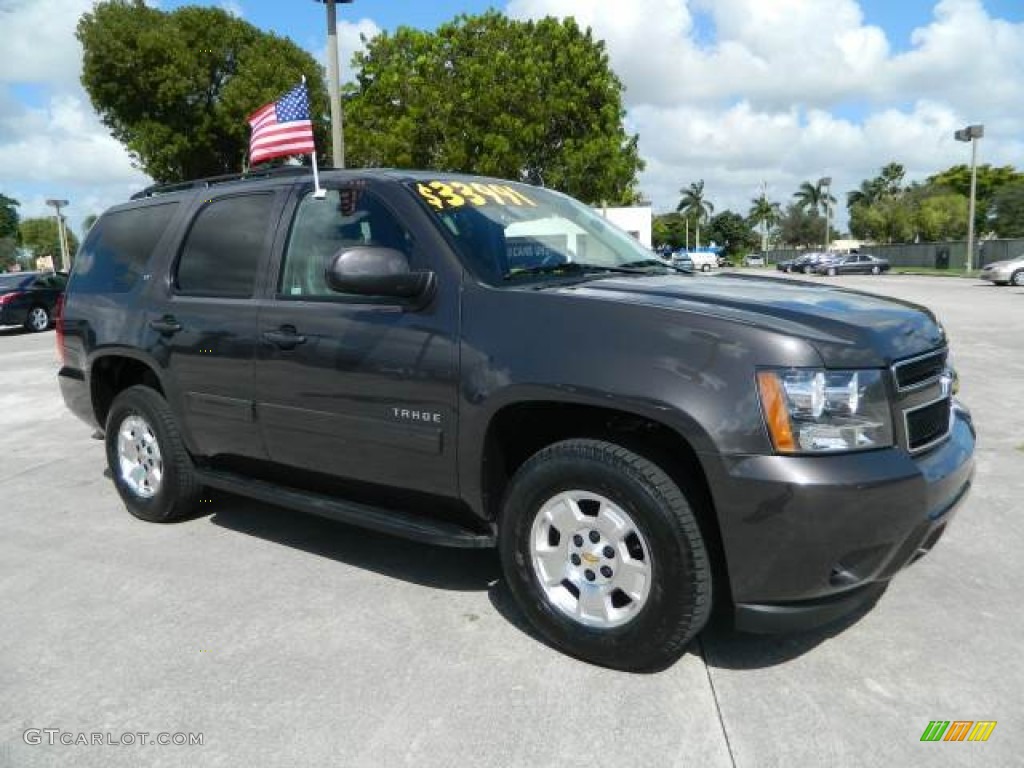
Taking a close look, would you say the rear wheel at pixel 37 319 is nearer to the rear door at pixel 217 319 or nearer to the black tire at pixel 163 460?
the black tire at pixel 163 460

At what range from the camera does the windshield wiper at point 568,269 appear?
10.9 ft

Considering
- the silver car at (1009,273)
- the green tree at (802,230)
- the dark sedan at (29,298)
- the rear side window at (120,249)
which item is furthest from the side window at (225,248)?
the green tree at (802,230)

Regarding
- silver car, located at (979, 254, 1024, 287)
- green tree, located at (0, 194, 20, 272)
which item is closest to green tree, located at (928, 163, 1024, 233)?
silver car, located at (979, 254, 1024, 287)

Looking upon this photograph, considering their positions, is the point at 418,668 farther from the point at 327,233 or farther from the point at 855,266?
the point at 855,266

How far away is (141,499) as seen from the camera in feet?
15.4

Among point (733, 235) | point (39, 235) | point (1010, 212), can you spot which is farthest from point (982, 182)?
point (39, 235)

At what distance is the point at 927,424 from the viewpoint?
2.84 meters

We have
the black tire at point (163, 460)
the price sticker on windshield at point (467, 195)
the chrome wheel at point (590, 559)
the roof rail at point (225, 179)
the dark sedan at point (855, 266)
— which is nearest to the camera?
the chrome wheel at point (590, 559)

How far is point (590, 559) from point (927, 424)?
1269 millimetres

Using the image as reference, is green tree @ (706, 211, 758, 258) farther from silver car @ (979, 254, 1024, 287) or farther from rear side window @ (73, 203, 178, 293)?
rear side window @ (73, 203, 178, 293)

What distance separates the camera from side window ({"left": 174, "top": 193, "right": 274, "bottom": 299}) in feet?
13.1

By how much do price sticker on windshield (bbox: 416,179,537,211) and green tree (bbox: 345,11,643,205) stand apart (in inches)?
621

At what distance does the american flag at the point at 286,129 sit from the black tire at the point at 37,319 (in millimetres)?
17539

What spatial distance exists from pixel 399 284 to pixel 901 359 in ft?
5.96
